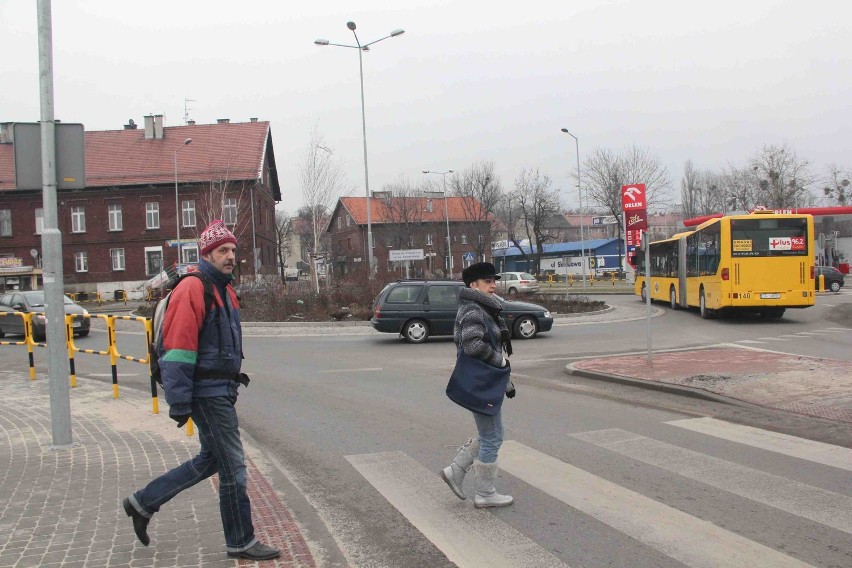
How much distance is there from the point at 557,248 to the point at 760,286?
78.3m

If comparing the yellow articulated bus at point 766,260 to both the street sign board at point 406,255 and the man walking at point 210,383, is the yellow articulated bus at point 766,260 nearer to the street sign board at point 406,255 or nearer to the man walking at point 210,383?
the street sign board at point 406,255

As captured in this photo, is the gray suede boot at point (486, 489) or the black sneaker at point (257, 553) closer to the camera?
the black sneaker at point (257, 553)

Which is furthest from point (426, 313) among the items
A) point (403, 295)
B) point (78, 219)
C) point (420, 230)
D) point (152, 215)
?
point (420, 230)

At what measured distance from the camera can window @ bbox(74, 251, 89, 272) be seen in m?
53.7

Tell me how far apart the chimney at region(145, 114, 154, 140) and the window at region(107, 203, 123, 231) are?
244 inches

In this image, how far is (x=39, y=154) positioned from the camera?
6.96 meters

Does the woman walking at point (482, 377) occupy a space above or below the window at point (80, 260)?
below

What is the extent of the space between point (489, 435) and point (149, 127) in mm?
56765

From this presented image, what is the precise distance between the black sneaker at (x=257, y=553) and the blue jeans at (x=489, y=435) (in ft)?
5.38

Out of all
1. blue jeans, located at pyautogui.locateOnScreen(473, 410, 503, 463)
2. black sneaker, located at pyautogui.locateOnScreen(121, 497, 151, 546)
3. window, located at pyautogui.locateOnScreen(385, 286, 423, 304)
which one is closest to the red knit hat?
black sneaker, located at pyautogui.locateOnScreen(121, 497, 151, 546)

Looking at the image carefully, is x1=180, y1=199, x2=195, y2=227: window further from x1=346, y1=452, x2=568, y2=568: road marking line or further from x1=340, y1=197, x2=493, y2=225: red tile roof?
x1=346, y1=452, x2=568, y2=568: road marking line

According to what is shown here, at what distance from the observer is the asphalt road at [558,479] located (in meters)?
4.53

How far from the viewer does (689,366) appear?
12.3 meters

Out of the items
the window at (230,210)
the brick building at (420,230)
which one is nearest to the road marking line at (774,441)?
the window at (230,210)
